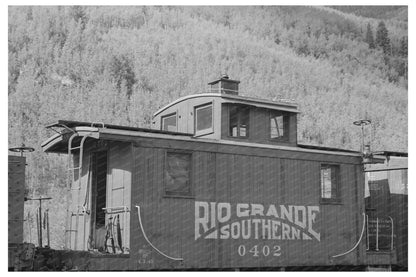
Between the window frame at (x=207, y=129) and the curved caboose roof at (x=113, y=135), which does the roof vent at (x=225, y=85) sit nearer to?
the window frame at (x=207, y=129)

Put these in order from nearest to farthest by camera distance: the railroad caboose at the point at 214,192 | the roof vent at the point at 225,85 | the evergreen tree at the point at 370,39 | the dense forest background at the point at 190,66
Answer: the railroad caboose at the point at 214,192 → the roof vent at the point at 225,85 → the dense forest background at the point at 190,66 → the evergreen tree at the point at 370,39

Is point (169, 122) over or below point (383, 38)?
below

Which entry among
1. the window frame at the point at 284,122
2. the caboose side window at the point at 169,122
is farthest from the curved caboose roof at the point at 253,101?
the caboose side window at the point at 169,122

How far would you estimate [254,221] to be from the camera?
1606 centimetres

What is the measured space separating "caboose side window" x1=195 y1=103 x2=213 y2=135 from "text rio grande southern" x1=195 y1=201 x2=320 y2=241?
2.10 meters

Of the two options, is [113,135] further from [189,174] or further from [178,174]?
[189,174]

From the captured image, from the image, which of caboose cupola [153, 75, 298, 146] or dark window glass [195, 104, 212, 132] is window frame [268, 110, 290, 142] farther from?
dark window glass [195, 104, 212, 132]

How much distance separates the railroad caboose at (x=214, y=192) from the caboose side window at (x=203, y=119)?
0.09 ft

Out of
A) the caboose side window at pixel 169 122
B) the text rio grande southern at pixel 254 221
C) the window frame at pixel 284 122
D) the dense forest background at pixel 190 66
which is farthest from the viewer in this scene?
the dense forest background at pixel 190 66

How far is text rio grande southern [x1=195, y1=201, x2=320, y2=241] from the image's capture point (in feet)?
50.2

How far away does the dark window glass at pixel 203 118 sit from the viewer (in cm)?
1641

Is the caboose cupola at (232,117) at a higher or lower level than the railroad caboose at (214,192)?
higher

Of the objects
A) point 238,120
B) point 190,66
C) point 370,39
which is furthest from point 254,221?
point 370,39

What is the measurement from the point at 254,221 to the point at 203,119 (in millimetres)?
3026
